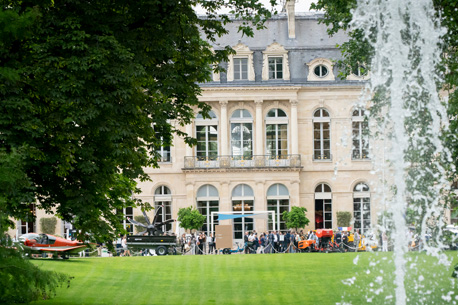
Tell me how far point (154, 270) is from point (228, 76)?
27.0 m

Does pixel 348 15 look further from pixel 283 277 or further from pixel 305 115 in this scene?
pixel 305 115

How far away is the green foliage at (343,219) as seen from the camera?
46000 mm

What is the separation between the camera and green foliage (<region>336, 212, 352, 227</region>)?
46.0 meters

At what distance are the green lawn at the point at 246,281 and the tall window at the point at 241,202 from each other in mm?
21261

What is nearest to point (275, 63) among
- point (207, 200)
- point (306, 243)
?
point (207, 200)

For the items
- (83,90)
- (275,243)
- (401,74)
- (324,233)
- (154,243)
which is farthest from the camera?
(324,233)

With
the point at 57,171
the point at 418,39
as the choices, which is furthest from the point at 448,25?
the point at 57,171

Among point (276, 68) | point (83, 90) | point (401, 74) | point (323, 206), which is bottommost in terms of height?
point (323, 206)

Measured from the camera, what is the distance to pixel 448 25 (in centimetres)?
1522

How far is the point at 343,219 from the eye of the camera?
46094 millimetres

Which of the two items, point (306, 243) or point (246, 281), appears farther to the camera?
point (306, 243)

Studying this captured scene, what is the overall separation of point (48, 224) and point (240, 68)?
14860 millimetres

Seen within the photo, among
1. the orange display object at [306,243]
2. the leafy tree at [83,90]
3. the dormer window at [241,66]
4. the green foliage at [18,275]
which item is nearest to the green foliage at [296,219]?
the orange display object at [306,243]

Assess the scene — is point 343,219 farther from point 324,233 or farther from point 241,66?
point 241,66
